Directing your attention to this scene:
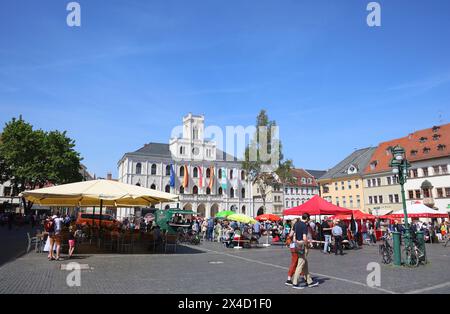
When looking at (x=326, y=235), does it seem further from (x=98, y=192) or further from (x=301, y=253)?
(x=98, y=192)

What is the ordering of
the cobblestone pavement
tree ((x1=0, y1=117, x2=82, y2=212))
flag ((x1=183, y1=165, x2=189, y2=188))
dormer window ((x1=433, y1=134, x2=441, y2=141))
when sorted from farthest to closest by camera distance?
flag ((x1=183, y1=165, x2=189, y2=188)) < dormer window ((x1=433, y1=134, x2=441, y2=141)) < tree ((x1=0, y1=117, x2=82, y2=212)) < the cobblestone pavement

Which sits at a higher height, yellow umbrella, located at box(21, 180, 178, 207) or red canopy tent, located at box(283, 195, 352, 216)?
yellow umbrella, located at box(21, 180, 178, 207)

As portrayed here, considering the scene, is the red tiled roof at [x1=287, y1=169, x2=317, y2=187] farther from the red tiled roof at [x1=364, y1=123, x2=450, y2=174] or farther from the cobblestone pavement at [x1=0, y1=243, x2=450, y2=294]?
the cobblestone pavement at [x1=0, y1=243, x2=450, y2=294]

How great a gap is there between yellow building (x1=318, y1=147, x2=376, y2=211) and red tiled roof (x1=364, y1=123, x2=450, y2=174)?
2282mm

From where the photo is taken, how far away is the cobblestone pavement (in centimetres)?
847

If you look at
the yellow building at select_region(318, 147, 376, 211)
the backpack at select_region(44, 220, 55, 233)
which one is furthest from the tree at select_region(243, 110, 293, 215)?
the backpack at select_region(44, 220, 55, 233)

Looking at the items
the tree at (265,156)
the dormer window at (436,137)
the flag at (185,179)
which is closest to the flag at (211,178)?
the flag at (185,179)

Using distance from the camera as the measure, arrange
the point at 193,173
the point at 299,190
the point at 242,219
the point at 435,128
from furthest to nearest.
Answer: the point at 299,190 → the point at 193,173 → the point at 435,128 → the point at 242,219

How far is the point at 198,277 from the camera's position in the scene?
1023 centimetres

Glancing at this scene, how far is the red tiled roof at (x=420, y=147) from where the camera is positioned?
154 ft

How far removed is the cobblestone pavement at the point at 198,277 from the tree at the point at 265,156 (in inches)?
1255

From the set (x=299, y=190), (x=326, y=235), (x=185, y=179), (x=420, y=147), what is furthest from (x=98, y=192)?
(x=299, y=190)

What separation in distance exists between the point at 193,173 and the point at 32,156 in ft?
109
